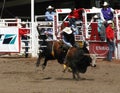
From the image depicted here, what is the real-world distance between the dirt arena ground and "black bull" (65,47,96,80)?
35 centimetres

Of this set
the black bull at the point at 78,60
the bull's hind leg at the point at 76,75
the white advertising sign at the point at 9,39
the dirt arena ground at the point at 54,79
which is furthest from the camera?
the white advertising sign at the point at 9,39

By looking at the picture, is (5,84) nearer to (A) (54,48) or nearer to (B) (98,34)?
(A) (54,48)

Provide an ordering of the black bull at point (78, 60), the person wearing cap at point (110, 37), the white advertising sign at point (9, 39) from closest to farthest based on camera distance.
→ the black bull at point (78, 60)
the person wearing cap at point (110, 37)
the white advertising sign at point (9, 39)

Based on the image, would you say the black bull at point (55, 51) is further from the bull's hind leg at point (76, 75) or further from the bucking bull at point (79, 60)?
the bull's hind leg at point (76, 75)

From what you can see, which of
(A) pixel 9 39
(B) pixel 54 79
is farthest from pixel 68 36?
(A) pixel 9 39

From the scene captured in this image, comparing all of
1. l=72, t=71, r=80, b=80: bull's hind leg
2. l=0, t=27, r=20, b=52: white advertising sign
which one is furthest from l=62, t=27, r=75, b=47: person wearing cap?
l=0, t=27, r=20, b=52: white advertising sign

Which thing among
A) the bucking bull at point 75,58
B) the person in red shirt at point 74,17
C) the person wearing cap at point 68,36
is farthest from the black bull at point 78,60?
the person in red shirt at point 74,17

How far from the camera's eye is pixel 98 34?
70.6ft

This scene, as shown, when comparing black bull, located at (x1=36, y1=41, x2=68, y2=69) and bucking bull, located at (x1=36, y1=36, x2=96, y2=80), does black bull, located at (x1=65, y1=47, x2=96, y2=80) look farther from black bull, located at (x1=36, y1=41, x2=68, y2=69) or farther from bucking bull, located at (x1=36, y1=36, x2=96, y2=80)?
black bull, located at (x1=36, y1=41, x2=68, y2=69)

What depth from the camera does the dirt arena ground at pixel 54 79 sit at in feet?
41.4

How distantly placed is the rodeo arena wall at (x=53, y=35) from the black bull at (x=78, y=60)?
6.23 metres

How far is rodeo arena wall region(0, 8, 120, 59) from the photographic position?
21544mm

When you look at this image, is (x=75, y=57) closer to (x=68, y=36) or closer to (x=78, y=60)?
(x=78, y=60)

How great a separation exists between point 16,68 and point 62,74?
2.62 m
